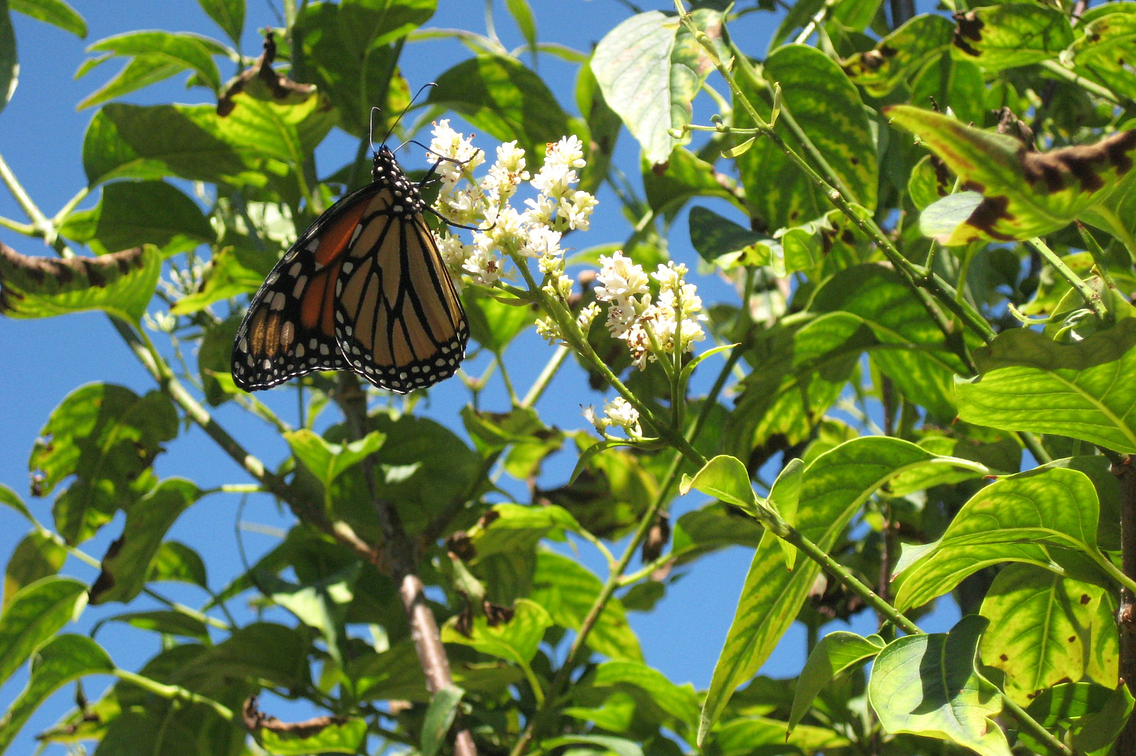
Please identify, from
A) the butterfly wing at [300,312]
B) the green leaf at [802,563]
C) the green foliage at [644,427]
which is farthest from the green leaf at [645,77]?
the butterfly wing at [300,312]

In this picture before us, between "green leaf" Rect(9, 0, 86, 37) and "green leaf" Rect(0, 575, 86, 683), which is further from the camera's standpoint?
"green leaf" Rect(9, 0, 86, 37)

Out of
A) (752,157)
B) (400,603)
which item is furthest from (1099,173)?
(400,603)

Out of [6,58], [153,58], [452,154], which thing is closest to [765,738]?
[452,154]

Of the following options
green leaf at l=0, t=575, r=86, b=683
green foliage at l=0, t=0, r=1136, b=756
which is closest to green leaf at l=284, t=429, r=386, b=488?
green foliage at l=0, t=0, r=1136, b=756

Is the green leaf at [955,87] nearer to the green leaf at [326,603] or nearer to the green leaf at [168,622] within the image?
the green leaf at [326,603]

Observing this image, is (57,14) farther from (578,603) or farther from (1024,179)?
(1024,179)

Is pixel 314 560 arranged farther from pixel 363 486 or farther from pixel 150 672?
pixel 150 672

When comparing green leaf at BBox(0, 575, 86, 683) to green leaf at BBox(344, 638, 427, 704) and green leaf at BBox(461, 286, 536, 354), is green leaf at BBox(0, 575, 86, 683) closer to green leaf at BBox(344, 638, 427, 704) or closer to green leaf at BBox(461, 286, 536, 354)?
green leaf at BBox(344, 638, 427, 704)
